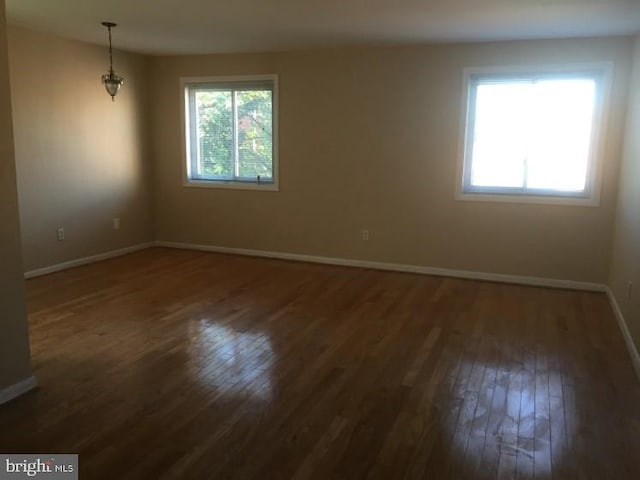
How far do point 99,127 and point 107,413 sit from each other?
4.17 m

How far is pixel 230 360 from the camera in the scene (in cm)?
329

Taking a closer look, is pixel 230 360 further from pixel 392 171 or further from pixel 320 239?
pixel 392 171

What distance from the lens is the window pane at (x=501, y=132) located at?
5.09 m

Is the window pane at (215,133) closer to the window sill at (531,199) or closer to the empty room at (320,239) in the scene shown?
the empty room at (320,239)

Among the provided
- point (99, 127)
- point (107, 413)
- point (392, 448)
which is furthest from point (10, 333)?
point (99, 127)

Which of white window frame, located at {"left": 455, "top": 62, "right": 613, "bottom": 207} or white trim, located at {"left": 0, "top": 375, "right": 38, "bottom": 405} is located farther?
white window frame, located at {"left": 455, "top": 62, "right": 613, "bottom": 207}

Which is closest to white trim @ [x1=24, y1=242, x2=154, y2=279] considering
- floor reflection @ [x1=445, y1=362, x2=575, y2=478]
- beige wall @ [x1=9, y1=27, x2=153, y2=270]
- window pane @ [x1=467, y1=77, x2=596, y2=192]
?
beige wall @ [x1=9, y1=27, x2=153, y2=270]

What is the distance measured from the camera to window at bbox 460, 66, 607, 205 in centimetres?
488

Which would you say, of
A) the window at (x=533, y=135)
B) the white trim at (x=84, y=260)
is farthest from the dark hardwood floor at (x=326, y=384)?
the window at (x=533, y=135)

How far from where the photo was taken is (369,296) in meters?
4.76

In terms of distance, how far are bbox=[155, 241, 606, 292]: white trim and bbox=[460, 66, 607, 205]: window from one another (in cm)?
81

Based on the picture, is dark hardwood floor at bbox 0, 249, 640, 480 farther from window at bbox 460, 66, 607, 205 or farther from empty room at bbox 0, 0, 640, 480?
window at bbox 460, 66, 607, 205

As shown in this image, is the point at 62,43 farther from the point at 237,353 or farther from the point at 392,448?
the point at 392,448

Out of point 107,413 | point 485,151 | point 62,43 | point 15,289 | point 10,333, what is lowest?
point 107,413
